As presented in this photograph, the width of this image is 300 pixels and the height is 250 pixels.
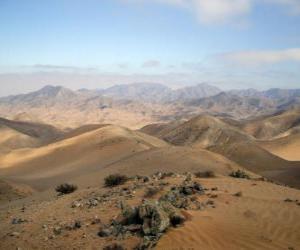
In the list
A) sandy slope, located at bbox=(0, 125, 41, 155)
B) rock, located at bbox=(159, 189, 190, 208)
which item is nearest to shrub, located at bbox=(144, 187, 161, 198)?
rock, located at bbox=(159, 189, 190, 208)

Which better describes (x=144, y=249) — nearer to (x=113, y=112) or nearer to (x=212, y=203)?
(x=212, y=203)

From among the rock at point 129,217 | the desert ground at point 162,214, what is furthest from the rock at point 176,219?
the rock at point 129,217

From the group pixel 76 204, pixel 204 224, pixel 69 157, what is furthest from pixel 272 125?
pixel 204 224

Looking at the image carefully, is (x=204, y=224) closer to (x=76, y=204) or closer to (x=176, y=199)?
(x=176, y=199)

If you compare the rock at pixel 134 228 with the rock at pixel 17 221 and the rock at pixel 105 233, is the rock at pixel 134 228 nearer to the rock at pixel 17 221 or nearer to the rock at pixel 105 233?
the rock at pixel 105 233

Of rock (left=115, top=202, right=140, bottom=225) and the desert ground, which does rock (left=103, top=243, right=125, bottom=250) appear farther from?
rock (left=115, top=202, right=140, bottom=225)
